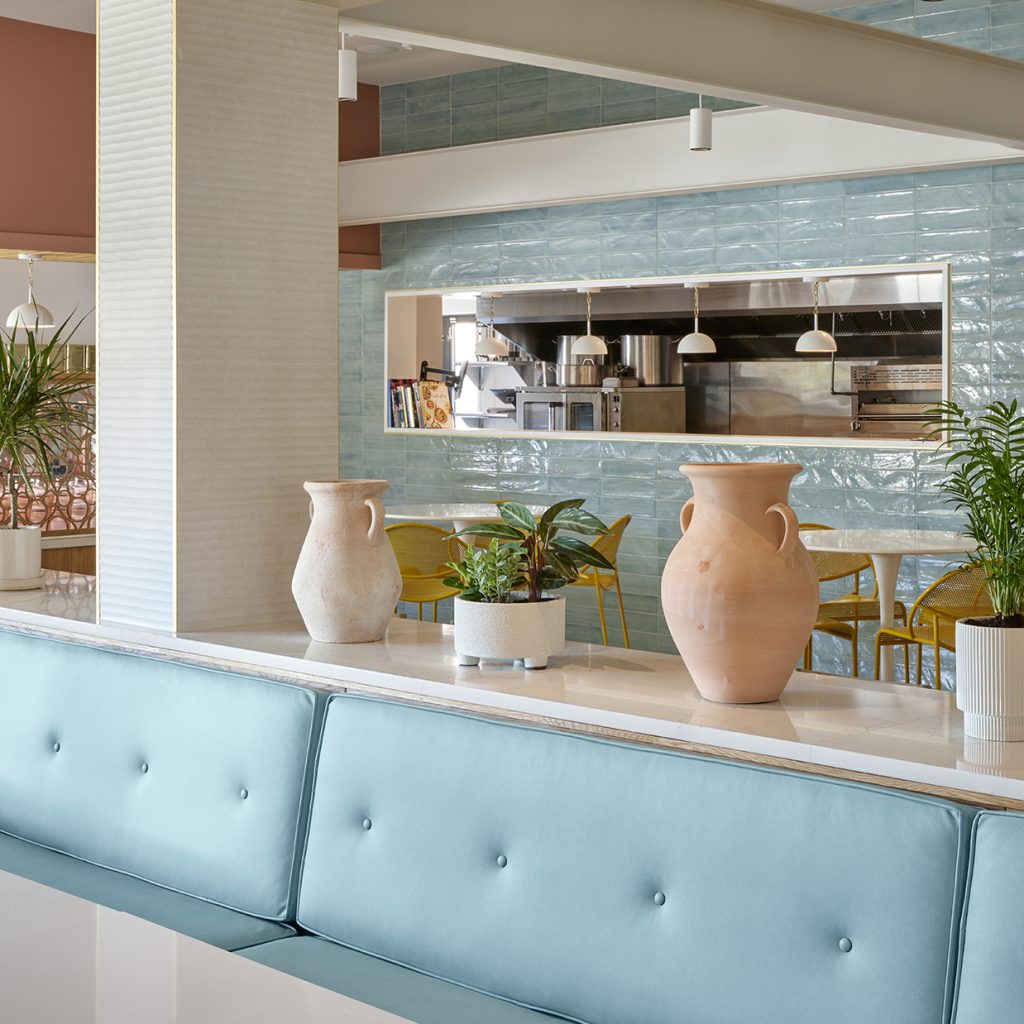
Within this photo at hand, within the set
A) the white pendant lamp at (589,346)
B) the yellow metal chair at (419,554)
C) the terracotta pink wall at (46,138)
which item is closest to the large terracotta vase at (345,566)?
the yellow metal chair at (419,554)

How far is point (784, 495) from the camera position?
8.66 feet

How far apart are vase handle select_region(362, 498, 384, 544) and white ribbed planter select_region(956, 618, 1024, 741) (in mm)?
1470

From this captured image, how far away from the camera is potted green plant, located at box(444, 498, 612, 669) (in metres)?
3.02

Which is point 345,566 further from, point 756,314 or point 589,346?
point 756,314

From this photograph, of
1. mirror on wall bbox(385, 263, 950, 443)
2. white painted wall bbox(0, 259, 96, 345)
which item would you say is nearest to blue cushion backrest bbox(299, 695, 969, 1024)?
mirror on wall bbox(385, 263, 950, 443)

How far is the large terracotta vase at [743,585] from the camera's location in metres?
2.59

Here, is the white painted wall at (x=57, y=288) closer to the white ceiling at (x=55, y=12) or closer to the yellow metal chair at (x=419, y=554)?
the white ceiling at (x=55, y=12)

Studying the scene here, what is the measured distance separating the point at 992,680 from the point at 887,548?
3637 millimetres

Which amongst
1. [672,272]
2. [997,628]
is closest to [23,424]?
[997,628]

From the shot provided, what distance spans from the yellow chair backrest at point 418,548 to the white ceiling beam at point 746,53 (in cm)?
283

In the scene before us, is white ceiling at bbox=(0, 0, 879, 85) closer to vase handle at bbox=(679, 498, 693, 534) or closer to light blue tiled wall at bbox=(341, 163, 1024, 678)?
light blue tiled wall at bbox=(341, 163, 1024, 678)

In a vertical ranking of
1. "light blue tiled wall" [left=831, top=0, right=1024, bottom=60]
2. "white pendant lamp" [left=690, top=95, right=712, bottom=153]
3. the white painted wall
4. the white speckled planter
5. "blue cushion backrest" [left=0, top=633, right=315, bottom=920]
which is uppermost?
"light blue tiled wall" [left=831, top=0, right=1024, bottom=60]

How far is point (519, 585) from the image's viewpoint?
10.4 ft

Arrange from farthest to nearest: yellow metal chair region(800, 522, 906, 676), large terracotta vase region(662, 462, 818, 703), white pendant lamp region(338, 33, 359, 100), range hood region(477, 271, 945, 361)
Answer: range hood region(477, 271, 945, 361)
yellow metal chair region(800, 522, 906, 676)
white pendant lamp region(338, 33, 359, 100)
large terracotta vase region(662, 462, 818, 703)
